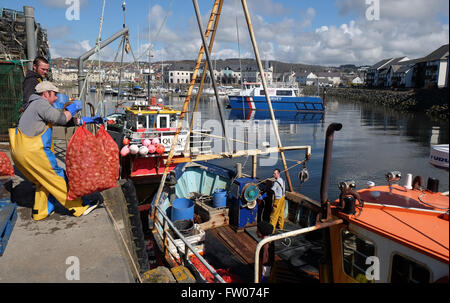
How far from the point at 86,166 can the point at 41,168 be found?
0.69 metres

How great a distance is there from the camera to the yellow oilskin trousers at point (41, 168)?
4.75 metres

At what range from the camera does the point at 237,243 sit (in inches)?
323

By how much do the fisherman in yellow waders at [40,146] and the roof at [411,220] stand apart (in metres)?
4.73

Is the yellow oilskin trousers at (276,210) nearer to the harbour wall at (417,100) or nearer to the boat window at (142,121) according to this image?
the boat window at (142,121)

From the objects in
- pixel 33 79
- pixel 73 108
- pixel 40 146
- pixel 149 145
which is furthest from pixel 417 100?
pixel 40 146

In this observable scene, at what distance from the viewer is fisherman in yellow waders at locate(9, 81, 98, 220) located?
4.76 m

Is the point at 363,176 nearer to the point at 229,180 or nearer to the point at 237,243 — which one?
the point at 229,180

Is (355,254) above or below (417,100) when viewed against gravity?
below

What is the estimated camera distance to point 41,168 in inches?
192

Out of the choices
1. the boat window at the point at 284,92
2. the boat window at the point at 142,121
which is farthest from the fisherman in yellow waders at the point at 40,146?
the boat window at the point at 284,92

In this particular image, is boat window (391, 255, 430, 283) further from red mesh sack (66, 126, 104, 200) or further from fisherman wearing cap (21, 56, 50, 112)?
fisherman wearing cap (21, 56, 50, 112)

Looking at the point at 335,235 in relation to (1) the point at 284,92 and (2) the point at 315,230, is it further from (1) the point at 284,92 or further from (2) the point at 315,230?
(1) the point at 284,92
